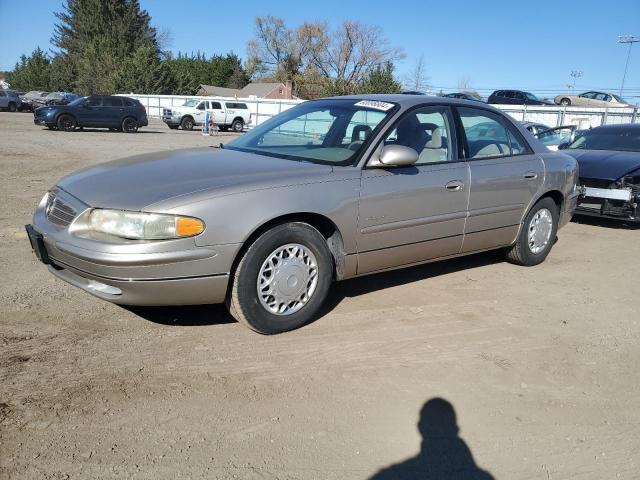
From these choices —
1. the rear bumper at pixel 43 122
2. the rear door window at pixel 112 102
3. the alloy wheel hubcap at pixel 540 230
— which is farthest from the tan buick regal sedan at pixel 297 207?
the rear door window at pixel 112 102

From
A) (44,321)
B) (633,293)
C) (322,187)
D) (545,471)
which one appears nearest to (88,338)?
(44,321)

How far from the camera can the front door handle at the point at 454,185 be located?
179 inches

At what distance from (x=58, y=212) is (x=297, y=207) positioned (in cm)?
157

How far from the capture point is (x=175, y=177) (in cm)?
363

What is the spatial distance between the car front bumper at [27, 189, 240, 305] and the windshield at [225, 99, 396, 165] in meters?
1.23

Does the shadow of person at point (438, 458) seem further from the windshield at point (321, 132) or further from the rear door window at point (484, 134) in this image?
the rear door window at point (484, 134)

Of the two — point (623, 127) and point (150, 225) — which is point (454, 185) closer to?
point (150, 225)

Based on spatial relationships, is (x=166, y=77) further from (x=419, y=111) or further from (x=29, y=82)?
(x=419, y=111)

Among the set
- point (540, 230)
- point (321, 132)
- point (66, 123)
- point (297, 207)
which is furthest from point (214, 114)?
point (297, 207)

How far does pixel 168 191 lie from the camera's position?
340 centimetres

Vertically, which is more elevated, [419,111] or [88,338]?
[419,111]

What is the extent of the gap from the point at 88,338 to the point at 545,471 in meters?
2.76

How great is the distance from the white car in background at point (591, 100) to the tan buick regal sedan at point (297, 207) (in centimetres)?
3384

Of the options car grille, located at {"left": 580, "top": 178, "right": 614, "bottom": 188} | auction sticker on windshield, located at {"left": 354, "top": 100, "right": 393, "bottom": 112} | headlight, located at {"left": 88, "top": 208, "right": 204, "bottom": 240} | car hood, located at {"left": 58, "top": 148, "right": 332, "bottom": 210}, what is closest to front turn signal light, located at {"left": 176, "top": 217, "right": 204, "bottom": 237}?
headlight, located at {"left": 88, "top": 208, "right": 204, "bottom": 240}
